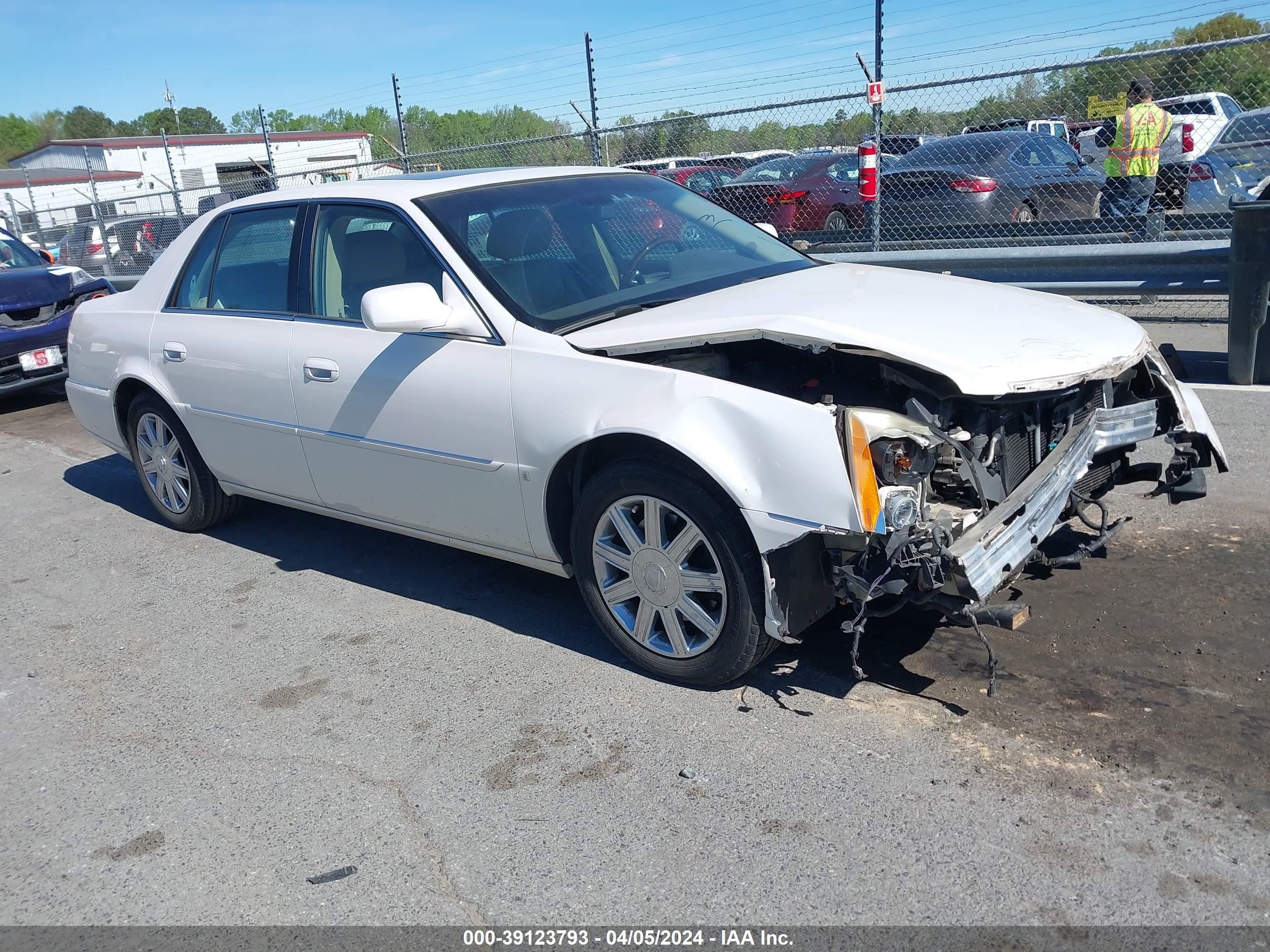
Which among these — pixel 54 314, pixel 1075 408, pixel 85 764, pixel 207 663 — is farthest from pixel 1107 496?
pixel 54 314

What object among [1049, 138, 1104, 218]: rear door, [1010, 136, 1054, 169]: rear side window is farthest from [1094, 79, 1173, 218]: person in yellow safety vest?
[1010, 136, 1054, 169]: rear side window

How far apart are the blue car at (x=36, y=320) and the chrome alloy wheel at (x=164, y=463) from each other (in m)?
4.02

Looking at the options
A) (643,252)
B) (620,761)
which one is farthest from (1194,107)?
(620,761)

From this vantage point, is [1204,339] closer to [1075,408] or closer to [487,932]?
[1075,408]

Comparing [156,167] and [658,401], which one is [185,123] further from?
[658,401]

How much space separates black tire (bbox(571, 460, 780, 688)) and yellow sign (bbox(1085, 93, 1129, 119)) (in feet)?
28.9

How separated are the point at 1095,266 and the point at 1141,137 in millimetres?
4032

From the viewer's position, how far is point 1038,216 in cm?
1121

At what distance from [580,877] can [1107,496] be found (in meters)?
3.49

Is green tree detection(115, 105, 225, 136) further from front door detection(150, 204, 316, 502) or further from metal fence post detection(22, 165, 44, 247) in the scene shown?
front door detection(150, 204, 316, 502)

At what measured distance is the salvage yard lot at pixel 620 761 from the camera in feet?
8.94

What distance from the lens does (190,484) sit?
564 centimetres

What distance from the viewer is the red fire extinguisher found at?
927cm

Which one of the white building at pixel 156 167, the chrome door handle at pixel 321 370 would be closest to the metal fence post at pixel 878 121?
the chrome door handle at pixel 321 370
